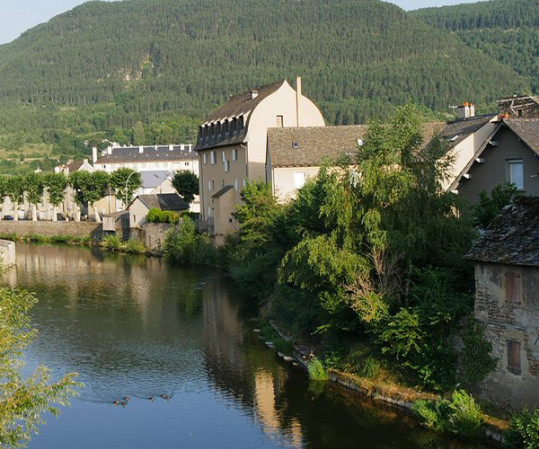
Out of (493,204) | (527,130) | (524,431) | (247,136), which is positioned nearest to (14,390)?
(524,431)

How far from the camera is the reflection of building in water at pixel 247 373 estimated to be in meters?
25.6

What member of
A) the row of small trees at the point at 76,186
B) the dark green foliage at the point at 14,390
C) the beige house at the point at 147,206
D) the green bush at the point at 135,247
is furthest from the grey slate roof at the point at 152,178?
the dark green foliage at the point at 14,390

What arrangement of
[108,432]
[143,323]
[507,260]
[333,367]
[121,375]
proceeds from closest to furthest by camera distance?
[507,260]
[108,432]
[333,367]
[121,375]
[143,323]

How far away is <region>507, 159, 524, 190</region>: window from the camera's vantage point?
3028 cm

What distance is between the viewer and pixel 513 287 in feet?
72.4

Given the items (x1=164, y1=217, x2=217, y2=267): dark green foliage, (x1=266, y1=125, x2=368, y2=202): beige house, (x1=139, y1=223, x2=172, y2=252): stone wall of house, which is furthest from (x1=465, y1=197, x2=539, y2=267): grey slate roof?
(x1=139, y1=223, x2=172, y2=252): stone wall of house

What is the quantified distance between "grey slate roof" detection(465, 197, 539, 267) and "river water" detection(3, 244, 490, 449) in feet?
17.0

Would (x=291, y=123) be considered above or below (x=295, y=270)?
above

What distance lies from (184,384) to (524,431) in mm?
13842

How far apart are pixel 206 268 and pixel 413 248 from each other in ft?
112

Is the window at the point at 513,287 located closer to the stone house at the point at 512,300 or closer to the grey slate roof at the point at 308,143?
the stone house at the point at 512,300

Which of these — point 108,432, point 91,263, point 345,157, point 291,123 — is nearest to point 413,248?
point 345,157

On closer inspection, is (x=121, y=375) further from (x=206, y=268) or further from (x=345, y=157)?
(x=206, y=268)

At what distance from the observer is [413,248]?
2736cm
